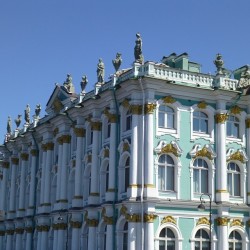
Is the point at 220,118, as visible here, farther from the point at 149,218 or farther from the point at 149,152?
the point at 149,218

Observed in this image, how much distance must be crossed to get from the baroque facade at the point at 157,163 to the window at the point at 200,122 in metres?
0.07

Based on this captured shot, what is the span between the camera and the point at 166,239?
39656 millimetres

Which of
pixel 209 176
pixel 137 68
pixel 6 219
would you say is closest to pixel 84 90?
pixel 137 68

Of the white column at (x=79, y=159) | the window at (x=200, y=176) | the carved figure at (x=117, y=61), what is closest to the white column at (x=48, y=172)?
the white column at (x=79, y=159)

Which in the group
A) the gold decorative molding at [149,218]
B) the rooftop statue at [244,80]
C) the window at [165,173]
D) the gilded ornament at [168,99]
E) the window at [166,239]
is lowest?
the window at [166,239]

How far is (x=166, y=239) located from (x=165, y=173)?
432cm

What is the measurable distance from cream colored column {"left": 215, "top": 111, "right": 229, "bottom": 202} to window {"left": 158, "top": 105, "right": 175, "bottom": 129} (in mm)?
3446

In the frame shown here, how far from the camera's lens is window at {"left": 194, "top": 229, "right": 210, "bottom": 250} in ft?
134

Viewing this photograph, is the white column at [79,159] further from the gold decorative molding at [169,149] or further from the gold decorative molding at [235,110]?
the gold decorative molding at [235,110]

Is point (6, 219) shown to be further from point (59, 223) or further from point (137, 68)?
point (137, 68)

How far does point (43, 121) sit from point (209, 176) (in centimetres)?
1814

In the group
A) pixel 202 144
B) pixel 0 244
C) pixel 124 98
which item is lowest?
pixel 0 244

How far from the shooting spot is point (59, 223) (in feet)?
157

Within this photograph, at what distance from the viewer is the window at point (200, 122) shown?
139ft
